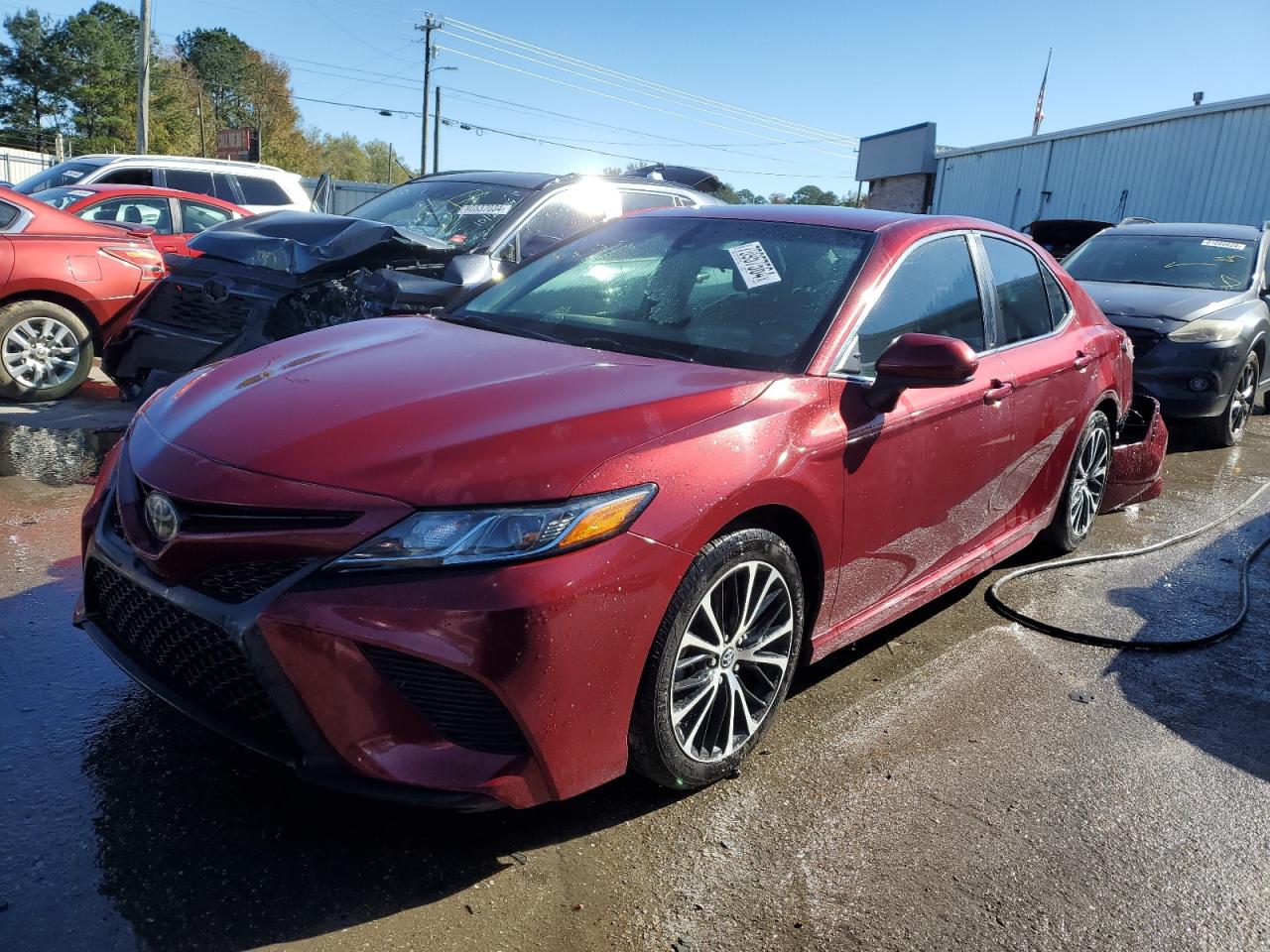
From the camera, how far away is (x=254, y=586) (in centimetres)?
221

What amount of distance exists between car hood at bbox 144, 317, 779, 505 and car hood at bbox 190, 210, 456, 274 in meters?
2.66

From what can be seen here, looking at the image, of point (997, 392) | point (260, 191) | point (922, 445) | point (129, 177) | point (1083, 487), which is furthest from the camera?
point (260, 191)

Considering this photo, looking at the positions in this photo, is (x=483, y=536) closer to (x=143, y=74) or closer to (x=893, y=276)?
(x=893, y=276)

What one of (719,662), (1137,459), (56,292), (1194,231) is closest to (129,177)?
(56,292)

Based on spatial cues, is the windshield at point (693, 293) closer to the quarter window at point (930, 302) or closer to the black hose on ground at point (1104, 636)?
the quarter window at point (930, 302)

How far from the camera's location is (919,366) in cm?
301

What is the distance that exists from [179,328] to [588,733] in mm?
4693

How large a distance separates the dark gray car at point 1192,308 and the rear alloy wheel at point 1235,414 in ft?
0.04

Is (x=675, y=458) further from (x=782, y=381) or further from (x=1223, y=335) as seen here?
(x=1223, y=335)

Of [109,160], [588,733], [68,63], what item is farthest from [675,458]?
[68,63]

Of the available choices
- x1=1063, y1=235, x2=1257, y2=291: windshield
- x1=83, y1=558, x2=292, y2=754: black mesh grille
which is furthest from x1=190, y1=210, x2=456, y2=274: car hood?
x1=1063, y1=235, x2=1257, y2=291: windshield

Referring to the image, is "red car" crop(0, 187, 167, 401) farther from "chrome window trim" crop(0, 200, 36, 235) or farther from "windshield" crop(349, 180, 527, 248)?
"windshield" crop(349, 180, 527, 248)

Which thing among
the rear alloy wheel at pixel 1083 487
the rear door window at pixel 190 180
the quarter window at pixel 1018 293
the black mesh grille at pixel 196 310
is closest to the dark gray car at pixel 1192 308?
the rear alloy wheel at pixel 1083 487

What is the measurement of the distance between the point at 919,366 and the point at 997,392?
0.89m
